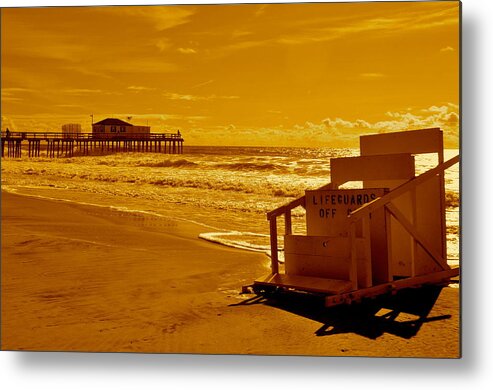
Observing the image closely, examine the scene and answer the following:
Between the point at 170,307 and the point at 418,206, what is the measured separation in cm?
190

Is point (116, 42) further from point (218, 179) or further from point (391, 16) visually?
point (391, 16)

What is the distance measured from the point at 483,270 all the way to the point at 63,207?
3.84m

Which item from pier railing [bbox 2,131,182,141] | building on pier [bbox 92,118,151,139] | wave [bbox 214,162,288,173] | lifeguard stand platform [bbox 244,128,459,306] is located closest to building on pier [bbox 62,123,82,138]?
pier railing [bbox 2,131,182,141]

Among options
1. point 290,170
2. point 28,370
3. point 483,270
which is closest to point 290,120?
point 290,170

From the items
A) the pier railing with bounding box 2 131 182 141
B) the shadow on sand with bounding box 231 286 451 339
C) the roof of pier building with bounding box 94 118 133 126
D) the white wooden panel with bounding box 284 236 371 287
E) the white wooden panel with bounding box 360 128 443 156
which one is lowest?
the shadow on sand with bounding box 231 286 451 339

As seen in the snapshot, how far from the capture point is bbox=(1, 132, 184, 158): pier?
15.0 ft

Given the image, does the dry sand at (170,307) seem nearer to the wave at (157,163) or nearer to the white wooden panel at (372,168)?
the wave at (157,163)

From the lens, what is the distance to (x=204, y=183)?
18.0 ft

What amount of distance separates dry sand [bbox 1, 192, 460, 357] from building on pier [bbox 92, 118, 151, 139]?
2.73 ft

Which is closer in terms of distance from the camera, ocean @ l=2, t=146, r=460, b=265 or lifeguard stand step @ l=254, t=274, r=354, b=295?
lifeguard stand step @ l=254, t=274, r=354, b=295

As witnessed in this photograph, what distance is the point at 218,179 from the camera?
17.8 ft

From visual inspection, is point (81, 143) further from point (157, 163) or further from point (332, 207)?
point (332, 207)

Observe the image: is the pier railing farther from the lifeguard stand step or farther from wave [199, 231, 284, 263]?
the lifeguard stand step

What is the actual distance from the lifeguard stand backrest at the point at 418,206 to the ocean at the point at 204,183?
0.30 feet
